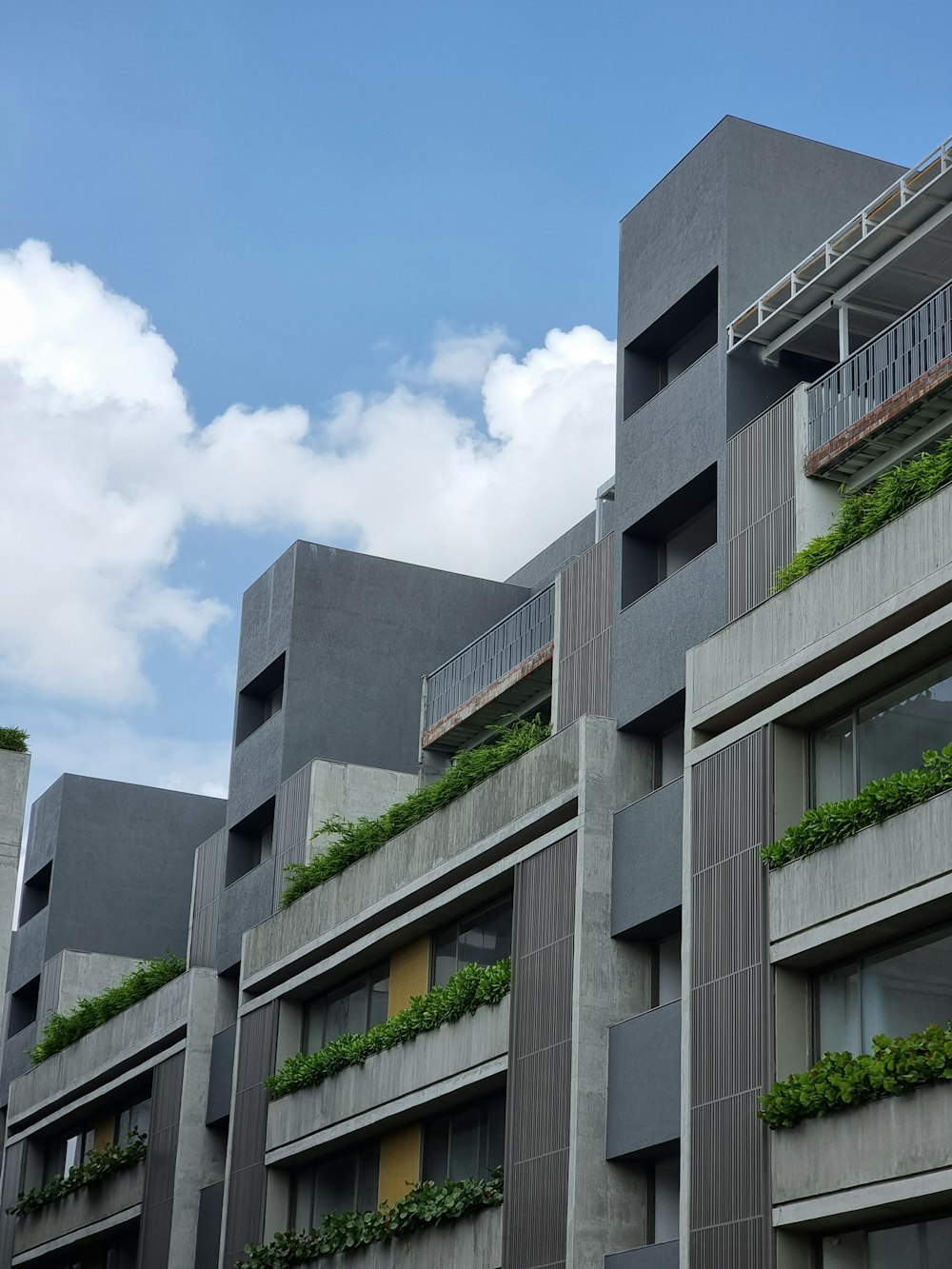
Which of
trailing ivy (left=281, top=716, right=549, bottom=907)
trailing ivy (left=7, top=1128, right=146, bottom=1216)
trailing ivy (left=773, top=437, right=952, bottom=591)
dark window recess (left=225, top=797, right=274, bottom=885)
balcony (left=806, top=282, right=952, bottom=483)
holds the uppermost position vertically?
balcony (left=806, top=282, right=952, bottom=483)

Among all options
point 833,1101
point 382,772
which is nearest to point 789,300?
point 833,1101

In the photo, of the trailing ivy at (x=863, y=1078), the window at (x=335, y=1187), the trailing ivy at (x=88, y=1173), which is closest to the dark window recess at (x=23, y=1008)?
the trailing ivy at (x=88, y=1173)

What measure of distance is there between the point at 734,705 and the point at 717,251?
338 inches

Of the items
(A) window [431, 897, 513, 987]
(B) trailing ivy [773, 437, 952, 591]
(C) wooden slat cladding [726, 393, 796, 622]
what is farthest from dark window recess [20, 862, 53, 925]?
(B) trailing ivy [773, 437, 952, 591]

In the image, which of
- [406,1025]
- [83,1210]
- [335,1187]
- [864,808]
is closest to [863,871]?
[864,808]

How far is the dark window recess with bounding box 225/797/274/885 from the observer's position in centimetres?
4503

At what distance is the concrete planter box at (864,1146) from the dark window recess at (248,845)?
75.3ft

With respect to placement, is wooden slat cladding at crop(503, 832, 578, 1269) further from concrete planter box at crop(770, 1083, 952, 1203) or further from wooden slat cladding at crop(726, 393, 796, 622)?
concrete planter box at crop(770, 1083, 952, 1203)

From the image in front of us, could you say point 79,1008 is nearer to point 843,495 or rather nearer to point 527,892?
point 527,892

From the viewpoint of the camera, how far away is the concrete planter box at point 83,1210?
4472 cm

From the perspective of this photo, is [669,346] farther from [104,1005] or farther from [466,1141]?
[104,1005]

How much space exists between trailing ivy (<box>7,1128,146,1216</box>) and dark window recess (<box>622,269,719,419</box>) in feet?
73.5

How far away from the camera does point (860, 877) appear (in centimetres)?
2369

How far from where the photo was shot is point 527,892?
31.2 meters
